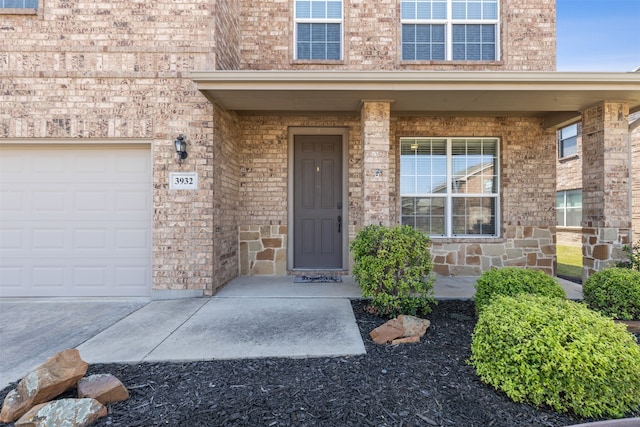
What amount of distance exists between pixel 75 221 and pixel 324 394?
15.1ft

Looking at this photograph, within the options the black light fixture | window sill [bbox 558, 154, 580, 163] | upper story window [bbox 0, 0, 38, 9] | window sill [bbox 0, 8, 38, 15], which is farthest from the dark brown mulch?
window sill [bbox 558, 154, 580, 163]

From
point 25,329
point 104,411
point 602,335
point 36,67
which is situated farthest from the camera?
point 36,67

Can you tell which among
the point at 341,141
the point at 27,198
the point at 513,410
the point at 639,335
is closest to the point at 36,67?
the point at 27,198

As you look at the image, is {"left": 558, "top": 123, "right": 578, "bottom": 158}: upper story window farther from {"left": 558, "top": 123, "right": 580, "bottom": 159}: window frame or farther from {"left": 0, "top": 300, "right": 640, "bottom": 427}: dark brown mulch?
{"left": 0, "top": 300, "right": 640, "bottom": 427}: dark brown mulch

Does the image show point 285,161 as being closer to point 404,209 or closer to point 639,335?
point 404,209

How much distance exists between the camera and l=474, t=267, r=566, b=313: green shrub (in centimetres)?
325

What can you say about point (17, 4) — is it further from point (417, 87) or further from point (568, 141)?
point (568, 141)

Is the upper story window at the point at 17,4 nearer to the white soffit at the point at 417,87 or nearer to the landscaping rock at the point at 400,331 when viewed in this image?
the white soffit at the point at 417,87

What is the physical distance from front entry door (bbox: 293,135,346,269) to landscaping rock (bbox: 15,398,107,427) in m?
4.05

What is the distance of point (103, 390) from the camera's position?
2098 mm

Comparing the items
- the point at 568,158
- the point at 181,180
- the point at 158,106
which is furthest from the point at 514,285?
the point at 568,158

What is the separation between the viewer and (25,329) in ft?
11.3

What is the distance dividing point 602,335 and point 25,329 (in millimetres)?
5412

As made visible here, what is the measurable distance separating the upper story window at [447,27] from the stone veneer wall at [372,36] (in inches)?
7.9
